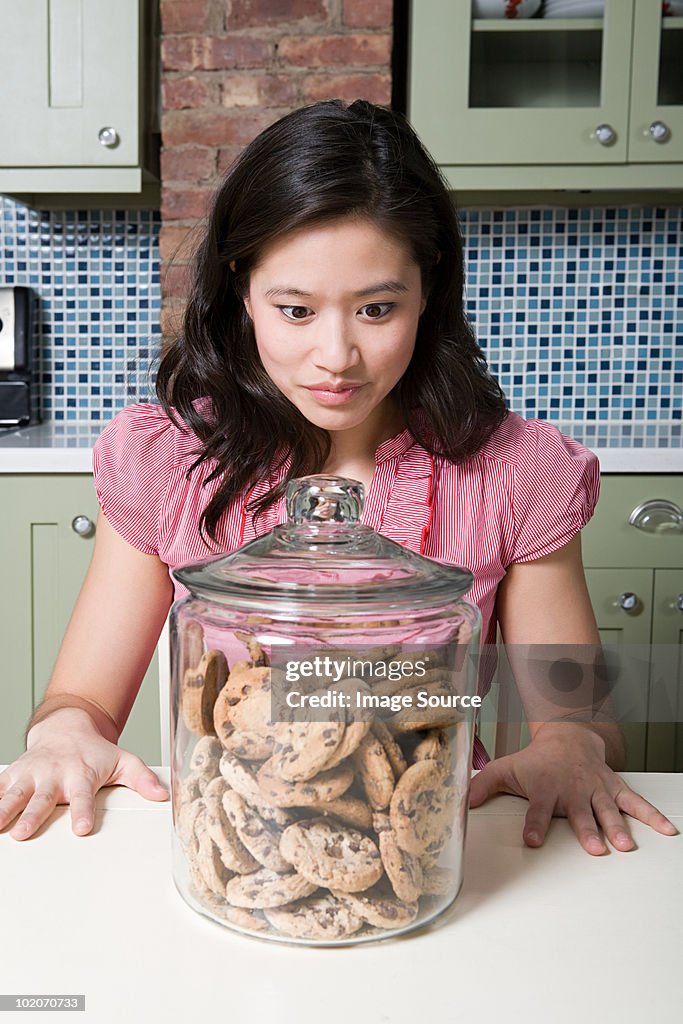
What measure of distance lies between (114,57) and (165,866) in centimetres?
197

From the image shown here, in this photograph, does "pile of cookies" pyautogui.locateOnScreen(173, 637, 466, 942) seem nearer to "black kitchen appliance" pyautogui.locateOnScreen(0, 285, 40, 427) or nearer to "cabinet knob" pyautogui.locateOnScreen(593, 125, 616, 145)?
"cabinet knob" pyautogui.locateOnScreen(593, 125, 616, 145)

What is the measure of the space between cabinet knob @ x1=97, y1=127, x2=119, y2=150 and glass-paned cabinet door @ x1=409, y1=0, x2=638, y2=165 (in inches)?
24.5

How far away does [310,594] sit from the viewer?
1.66ft

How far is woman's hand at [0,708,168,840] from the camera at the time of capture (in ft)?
2.23

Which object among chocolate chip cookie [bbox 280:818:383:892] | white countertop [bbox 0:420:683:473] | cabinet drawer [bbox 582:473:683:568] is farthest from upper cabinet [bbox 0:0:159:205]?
chocolate chip cookie [bbox 280:818:383:892]

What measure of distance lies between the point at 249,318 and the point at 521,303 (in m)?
1.54

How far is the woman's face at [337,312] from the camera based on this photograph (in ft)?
3.10

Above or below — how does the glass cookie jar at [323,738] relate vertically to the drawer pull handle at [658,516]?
above

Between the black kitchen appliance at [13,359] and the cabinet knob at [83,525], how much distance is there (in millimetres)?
597

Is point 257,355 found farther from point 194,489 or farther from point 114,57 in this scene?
point 114,57

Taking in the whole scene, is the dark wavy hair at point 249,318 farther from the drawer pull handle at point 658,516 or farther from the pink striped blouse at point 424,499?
the drawer pull handle at point 658,516

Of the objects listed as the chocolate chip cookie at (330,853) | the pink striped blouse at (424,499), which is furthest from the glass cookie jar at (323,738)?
the pink striped blouse at (424,499)

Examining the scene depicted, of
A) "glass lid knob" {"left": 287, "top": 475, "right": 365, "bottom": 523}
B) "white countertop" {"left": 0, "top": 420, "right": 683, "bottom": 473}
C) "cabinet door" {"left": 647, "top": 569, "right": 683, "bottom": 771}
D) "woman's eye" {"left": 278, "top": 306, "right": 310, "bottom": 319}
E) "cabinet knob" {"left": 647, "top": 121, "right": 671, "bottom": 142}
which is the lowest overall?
"cabinet door" {"left": 647, "top": 569, "right": 683, "bottom": 771}

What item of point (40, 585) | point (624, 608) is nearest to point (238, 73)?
point (40, 585)
